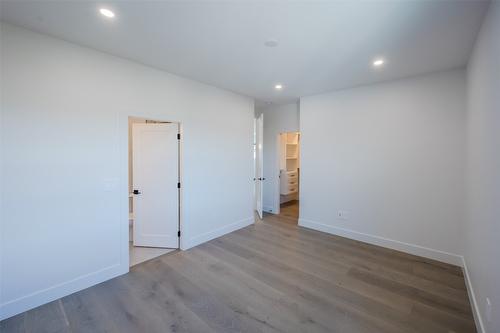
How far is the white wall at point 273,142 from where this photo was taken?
→ 5523mm

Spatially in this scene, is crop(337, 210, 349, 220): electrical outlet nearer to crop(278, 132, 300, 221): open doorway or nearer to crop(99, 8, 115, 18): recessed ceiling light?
crop(278, 132, 300, 221): open doorway

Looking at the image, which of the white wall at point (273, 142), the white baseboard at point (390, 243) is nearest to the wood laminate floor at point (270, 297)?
the white baseboard at point (390, 243)

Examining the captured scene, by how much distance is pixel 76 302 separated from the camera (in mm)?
2342

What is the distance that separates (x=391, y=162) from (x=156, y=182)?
403 centimetres

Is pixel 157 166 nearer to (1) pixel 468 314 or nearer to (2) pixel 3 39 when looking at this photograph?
(2) pixel 3 39

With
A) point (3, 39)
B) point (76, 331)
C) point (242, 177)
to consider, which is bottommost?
point (76, 331)

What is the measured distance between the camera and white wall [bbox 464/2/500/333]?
1.55 m

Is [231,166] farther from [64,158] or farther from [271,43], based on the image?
[64,158]

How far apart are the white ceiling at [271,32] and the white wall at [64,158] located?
282 mm

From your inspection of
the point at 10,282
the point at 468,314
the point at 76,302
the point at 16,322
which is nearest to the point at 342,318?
the point at 468,314

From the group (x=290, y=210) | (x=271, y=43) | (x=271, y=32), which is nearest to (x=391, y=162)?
(x=271, y=43)

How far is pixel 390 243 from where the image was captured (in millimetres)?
3697

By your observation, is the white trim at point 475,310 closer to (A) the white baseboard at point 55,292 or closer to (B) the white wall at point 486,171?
(B) the white wall at point 486,171

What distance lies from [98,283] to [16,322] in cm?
71
